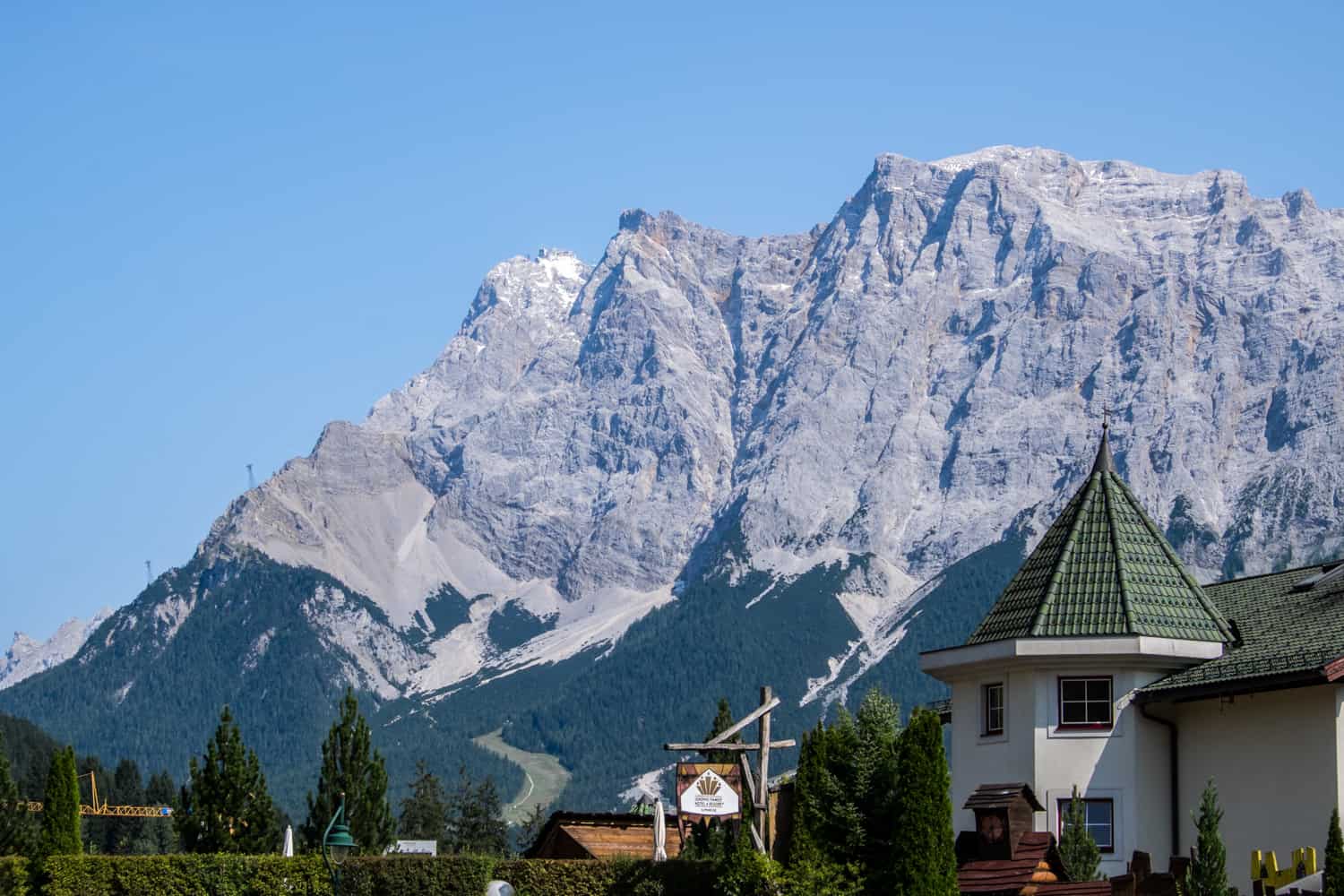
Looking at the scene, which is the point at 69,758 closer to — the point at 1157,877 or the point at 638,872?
the point at 638,872

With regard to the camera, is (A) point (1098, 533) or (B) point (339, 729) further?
(B) point (339, 729)

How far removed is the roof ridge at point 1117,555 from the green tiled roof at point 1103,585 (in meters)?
0.02

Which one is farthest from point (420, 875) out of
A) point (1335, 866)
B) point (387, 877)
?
point (1335, 866)

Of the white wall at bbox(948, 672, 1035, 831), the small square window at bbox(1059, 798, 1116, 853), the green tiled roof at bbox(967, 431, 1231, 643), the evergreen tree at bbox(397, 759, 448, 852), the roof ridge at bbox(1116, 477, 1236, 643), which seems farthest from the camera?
the evergreen tree at bbox(397, 759, 448, 852)

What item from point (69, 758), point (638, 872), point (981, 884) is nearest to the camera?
point (981, 884)

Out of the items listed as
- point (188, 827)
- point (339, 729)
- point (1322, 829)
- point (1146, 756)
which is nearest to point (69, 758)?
point (188, 827)

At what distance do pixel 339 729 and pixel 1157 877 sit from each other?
135 feet

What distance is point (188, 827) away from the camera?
232 ft

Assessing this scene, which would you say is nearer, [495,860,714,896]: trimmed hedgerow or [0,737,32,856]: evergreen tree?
[495,860,714,896]: trimmed hedgerow

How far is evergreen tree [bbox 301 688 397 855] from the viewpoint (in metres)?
75.5

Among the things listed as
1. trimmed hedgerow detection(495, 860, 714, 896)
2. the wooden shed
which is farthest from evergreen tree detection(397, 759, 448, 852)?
trimmed hedgerow detection(495, 860, 714, 896)

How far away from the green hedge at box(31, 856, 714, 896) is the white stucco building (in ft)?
35.8

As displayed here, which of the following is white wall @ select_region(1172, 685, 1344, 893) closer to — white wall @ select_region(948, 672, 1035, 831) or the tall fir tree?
white wall @ select_region(948, 672, 1035, 831)

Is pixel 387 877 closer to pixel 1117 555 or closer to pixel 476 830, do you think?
pixel 1117 555
